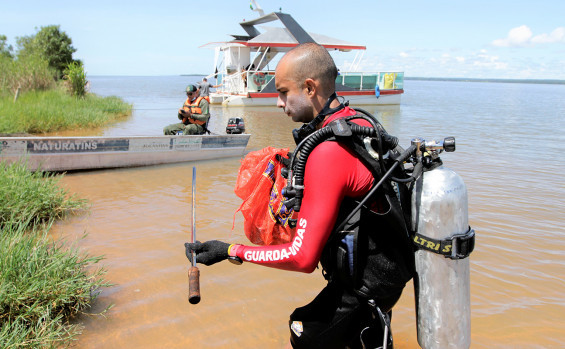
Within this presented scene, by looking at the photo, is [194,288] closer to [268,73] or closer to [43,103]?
[43,103]

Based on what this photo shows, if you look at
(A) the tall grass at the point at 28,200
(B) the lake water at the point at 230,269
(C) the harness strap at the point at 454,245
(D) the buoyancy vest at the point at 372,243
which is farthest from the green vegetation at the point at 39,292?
(C) the harness strap at the point at 454,245

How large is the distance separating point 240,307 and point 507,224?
161 inches

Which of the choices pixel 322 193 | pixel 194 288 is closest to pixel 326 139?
pixel 322 193

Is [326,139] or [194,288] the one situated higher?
[326,139]

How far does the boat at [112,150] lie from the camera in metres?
7.69

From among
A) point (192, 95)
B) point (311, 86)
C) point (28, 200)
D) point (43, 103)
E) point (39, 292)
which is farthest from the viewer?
point (43, 103)

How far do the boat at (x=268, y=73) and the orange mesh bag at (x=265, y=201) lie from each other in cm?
2350

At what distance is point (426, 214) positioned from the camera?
6.10ft

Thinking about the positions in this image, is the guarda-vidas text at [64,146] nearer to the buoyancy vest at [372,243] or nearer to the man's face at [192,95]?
the man's face at [192,95]

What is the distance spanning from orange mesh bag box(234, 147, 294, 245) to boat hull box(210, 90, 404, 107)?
76.0 feet

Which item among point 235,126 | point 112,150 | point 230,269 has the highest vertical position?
point 235,126

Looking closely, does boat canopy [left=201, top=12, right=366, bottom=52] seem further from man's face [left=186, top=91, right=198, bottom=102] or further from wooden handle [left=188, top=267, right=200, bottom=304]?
wooden handle [left=188, top=267, right=200, bottom=304]

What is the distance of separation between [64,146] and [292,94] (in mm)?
7408

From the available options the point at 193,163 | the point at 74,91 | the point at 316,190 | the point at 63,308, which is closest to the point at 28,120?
the point at 193,163
